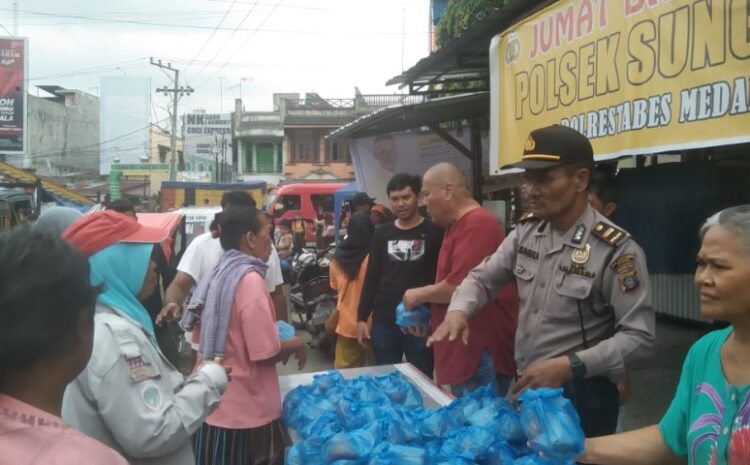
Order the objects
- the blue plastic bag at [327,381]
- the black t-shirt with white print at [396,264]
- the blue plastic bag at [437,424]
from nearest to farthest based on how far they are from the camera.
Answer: the blue plastic bag at [437,424], the blue plastic bag at [327,381], the black t-shirt with white print at [396,264]

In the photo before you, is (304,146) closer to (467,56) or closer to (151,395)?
(467,56)

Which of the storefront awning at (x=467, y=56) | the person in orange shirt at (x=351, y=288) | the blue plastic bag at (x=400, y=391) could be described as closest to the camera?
the blue plastic bag at (x=400, y=391)

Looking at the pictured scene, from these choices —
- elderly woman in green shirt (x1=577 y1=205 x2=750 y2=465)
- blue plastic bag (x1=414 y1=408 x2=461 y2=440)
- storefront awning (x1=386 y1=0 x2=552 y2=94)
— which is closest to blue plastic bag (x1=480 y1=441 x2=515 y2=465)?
blue plastic bag (x1=414 y1=408 x2=461 y2=440)

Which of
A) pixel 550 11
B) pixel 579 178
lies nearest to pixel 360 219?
pixel 550 11

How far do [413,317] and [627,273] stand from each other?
149 centimetres

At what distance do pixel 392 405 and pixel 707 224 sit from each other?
151 centimetres

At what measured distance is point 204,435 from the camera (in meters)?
3.19

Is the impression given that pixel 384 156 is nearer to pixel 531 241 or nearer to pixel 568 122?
pixel 568 122

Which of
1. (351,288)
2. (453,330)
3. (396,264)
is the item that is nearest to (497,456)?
(453,330)

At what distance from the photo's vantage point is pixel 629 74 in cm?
339

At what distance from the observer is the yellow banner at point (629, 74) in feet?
9.08

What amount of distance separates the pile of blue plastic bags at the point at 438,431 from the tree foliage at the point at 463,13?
604 centimetres

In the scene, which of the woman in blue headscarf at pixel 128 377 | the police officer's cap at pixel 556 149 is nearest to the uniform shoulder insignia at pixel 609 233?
the police officer's cap at pixel 556 149

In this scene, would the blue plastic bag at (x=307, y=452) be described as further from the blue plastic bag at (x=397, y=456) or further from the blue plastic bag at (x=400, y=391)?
the blue plastic bag at (x=400, y=391)
